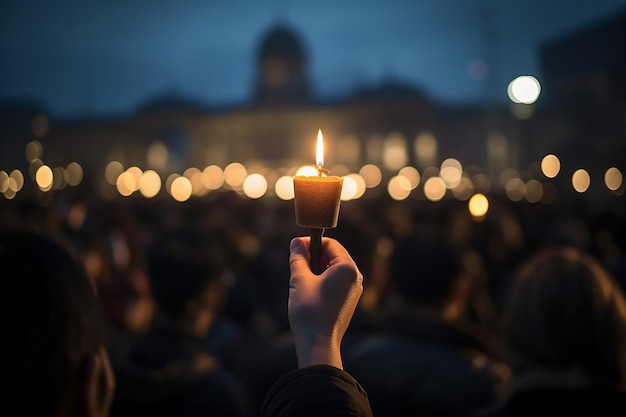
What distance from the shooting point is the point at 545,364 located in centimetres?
229

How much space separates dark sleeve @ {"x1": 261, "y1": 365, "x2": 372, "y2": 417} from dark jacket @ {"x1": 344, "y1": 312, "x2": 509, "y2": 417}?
145 centimetres

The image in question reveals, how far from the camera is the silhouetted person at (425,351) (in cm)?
273

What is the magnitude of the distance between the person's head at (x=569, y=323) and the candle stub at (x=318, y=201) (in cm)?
133

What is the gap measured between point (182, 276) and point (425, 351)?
1.07 m

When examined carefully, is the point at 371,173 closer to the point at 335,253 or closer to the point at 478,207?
the point at 478,207

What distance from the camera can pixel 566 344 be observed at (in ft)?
7.53

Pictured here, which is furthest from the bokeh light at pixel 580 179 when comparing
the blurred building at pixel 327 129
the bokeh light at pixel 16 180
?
the bokeh light at pixel 16 180

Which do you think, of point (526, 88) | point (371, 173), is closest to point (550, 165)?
point (371, 173)

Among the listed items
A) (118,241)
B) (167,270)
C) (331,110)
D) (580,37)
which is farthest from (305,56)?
(167,270)

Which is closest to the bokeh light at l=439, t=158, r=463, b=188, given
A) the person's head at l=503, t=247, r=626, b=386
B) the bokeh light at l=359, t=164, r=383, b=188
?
the bokeh light at l=359, t=164, r=383, b=188

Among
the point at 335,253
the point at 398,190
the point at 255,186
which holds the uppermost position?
the point at 335,253

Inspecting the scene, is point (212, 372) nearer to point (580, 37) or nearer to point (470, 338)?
point (470, 338)

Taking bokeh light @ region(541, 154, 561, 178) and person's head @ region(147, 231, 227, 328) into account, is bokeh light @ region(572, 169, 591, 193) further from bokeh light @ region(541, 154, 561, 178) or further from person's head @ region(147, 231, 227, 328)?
person's head @ region(147, 231, 227, 328)

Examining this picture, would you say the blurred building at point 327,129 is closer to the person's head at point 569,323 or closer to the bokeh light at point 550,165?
the bokeh light at point 550,165
